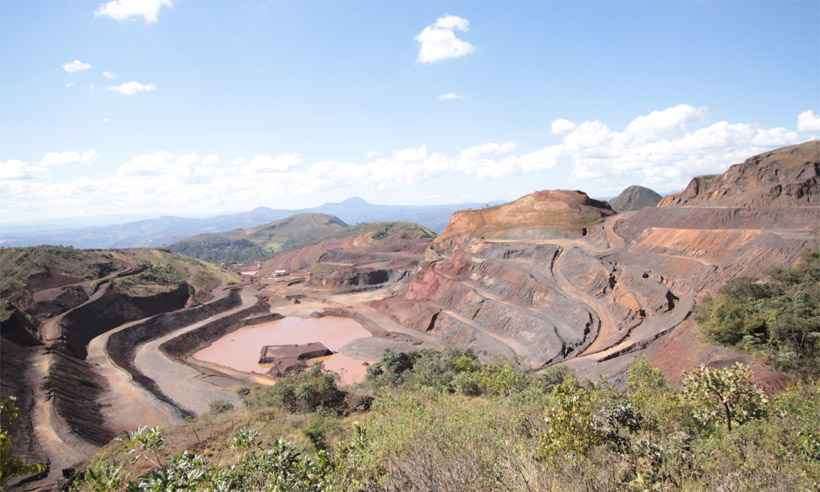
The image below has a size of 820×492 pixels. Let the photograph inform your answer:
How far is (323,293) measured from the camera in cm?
7162

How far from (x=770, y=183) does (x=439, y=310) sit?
3436 cm

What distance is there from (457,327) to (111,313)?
37.6m

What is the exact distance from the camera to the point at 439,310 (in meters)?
49.3

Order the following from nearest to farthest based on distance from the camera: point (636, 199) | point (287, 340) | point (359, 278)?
point (287, 340) < point (359, 278) < point (636, 199)

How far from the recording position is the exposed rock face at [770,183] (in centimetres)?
4131

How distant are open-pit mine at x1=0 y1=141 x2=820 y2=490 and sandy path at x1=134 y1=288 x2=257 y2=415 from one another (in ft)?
0.62

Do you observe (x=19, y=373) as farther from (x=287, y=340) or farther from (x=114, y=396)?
(x=287, y=340)

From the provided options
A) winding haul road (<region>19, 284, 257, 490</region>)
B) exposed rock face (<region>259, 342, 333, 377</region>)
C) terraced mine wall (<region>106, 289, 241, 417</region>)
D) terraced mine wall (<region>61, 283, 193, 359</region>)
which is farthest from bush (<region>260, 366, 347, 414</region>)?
terraced mine wall (<region>61, 283, 193, 359</region>)

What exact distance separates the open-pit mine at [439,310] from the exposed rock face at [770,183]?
0.63ft

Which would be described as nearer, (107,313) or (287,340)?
(107,313)

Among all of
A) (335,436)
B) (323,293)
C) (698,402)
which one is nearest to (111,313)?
(323,293)

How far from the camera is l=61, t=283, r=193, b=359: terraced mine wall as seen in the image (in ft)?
141

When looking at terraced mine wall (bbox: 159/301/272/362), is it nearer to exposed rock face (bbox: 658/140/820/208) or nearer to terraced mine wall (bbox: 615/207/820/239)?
terraced mine wall (bbox: 615/207/820/239)

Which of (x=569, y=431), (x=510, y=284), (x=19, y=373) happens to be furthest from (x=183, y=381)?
(x=569, y=431)
